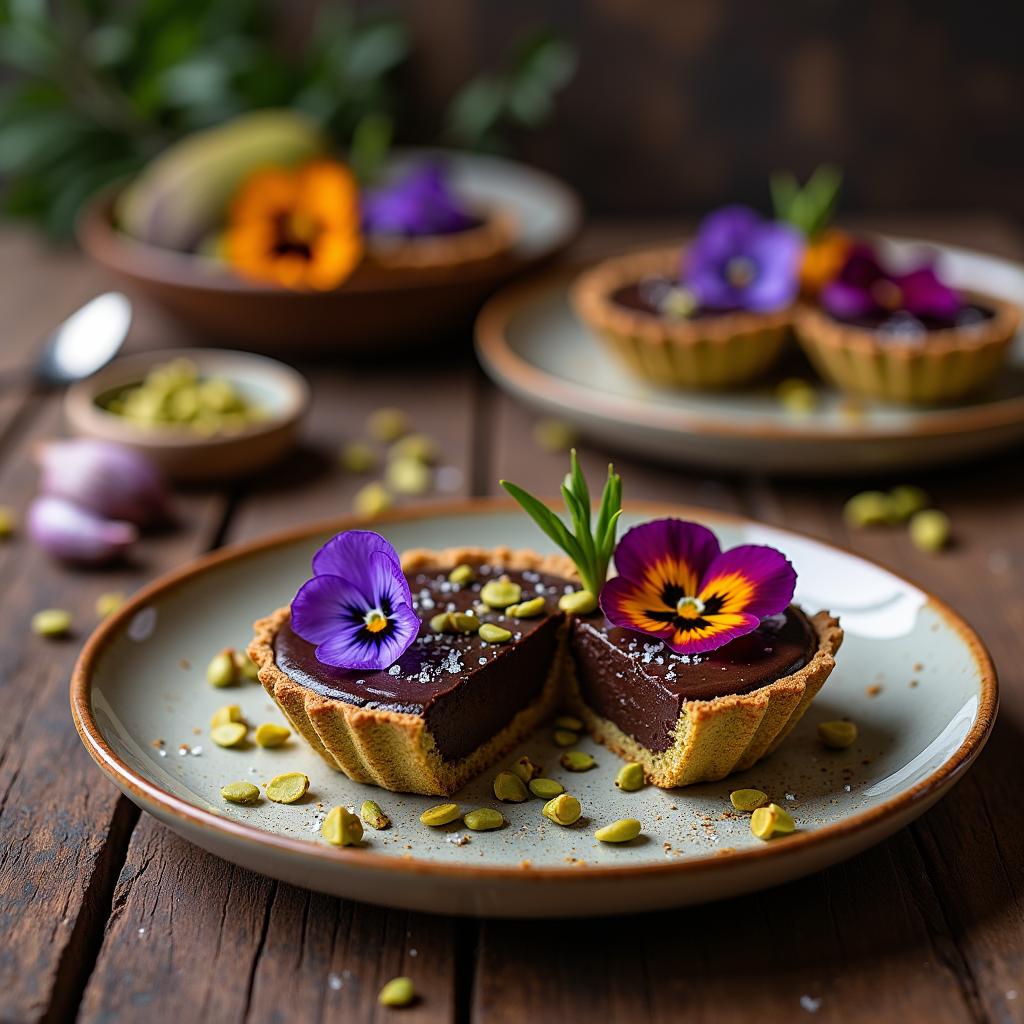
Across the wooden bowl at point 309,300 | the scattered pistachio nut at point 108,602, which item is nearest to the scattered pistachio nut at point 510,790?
the scattered pistachio nut at point 108,602

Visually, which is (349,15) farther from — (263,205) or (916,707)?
(916,707)

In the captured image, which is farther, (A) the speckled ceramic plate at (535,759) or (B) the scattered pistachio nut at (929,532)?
(B) the scattered pistachio nut at (929,532)

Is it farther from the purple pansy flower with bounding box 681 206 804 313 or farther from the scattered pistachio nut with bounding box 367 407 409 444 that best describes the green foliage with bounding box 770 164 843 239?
the scattered pistachio nut with bounding box 367 407 409 444

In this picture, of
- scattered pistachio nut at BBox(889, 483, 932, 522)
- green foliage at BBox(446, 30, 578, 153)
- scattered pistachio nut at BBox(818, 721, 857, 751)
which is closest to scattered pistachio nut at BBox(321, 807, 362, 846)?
scattered pistachio nut at BBox(818, 721, 857, 751)

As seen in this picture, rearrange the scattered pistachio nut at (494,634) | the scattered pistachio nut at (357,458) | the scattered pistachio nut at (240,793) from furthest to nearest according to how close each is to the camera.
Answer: the scattered pistachio nut at (357,458)
the scattered pistachio nut at (494,634)
the scattered pistachio nut at (240,793)

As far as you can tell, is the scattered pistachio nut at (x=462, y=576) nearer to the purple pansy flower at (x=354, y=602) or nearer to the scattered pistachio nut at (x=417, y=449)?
the purple pansy flower at (x=354, y=602)

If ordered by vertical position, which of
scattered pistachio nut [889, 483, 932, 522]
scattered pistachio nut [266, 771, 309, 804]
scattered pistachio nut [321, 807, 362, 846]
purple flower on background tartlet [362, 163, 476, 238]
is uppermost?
scattered pistachio nut [321, 807, 362, 846]
